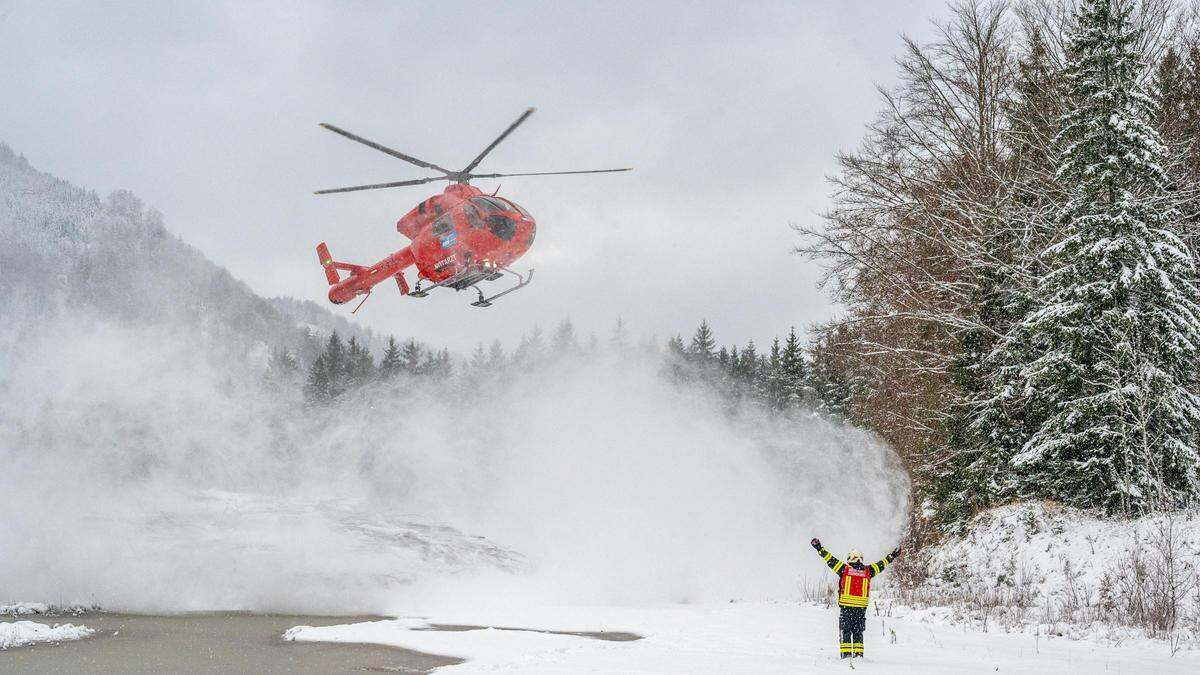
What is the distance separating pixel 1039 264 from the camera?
18016 mm

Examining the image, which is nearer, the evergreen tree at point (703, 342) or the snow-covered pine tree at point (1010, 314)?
the snow-covered pine tree at point (1010, 314)

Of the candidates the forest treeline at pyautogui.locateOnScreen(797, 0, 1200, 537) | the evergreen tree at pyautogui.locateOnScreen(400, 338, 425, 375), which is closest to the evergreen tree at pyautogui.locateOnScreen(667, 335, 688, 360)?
the evergreen tree at pyautogui.locateOnScreen(400, 338, 425, 375)

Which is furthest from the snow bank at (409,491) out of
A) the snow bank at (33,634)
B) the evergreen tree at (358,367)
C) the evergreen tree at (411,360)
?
the evergreen tree at (411,360)

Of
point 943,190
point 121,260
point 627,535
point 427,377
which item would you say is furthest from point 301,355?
point 943,190

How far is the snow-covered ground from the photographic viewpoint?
9.32 meters

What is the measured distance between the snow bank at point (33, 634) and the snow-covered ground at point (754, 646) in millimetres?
4557

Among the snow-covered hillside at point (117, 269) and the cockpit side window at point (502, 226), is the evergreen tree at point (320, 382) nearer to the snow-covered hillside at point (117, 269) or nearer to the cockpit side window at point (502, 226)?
the snow-covered hillside at point (117, 269)

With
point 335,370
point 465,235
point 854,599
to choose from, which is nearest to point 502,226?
point 465,235

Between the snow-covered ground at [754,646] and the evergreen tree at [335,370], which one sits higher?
the evergreen tree at [335,370]

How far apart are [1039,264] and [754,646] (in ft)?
37.7

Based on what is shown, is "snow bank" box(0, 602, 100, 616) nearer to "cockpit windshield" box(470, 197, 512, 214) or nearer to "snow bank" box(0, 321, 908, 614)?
"snow bank" box(0, 321, 908, 614)

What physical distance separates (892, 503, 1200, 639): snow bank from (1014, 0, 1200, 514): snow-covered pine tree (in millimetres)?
617

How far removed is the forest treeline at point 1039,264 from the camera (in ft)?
46.2

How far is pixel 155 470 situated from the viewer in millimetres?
36281
